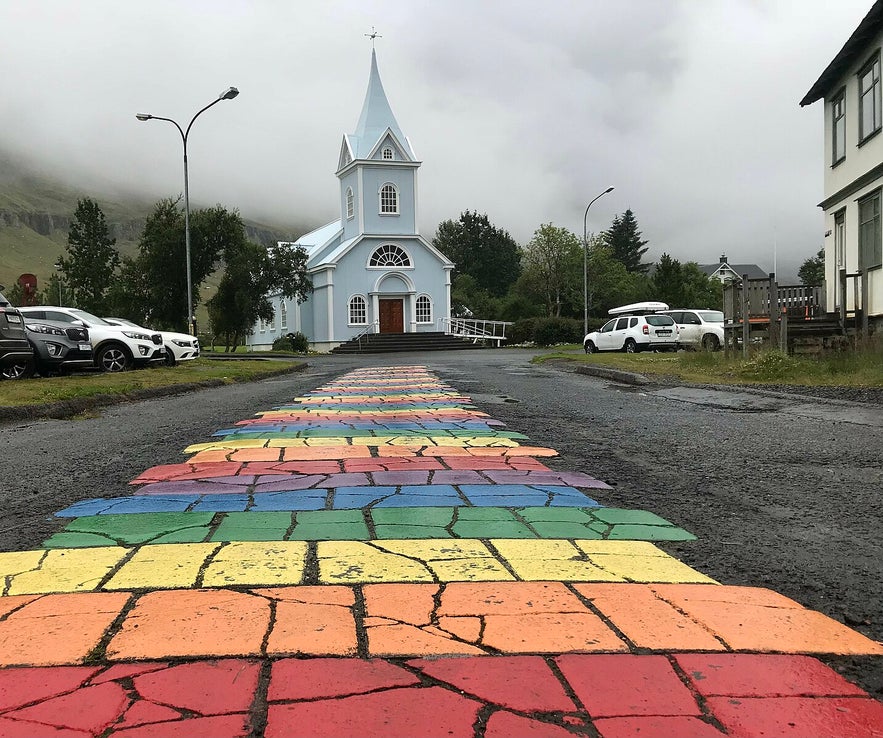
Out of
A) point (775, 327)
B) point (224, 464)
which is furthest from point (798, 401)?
point (224, 464)

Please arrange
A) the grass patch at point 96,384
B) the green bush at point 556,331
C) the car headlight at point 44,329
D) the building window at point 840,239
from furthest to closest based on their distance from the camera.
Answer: the green bush at point 556,331, the building window at point 840,239, the car headlight at point 44,329, the grass patch at point 96,384

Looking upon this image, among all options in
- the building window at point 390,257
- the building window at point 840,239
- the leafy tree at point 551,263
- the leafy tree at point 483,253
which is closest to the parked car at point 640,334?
the building window at point 840,239

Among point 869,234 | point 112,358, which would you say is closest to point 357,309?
point 112,358

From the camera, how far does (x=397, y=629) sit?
2.53 meters

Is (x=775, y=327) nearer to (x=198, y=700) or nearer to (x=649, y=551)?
(x=649, y=551)

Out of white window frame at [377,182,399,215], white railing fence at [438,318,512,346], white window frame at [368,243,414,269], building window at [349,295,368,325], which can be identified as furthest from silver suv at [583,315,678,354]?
white window frame at [377,182,399,215]

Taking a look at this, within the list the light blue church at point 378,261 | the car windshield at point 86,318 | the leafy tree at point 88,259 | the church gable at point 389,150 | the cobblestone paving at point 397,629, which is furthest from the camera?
the leafy tree at point 88,259

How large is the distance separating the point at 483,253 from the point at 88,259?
5476cm

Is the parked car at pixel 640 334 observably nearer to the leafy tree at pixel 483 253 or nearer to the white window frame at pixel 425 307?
the white window frame at pixel 425 307

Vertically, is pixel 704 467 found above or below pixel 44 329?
below

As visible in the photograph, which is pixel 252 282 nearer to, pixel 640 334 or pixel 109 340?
pixel 640 334

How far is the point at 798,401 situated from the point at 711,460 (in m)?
4.88

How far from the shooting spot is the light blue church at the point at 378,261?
4778cm

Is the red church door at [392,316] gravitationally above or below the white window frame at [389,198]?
below
